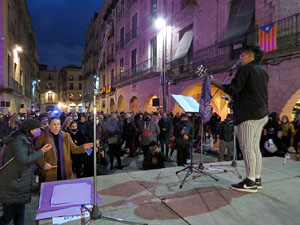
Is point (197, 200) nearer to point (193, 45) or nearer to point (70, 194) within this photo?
point (70, 194)

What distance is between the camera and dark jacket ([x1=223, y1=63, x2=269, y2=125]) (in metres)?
2.99

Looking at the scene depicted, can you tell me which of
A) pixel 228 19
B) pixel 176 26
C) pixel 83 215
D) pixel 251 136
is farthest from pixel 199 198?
pixel 176 26

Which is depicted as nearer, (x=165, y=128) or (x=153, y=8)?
(x=165, y=128)

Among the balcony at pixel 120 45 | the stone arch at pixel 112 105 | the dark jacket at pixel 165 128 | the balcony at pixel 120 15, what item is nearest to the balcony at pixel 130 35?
the balcony at pixel 120 45

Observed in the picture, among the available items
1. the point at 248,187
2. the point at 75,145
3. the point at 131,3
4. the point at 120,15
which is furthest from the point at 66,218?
the point at 120,15

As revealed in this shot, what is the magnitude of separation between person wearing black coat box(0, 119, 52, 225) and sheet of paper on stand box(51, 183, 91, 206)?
0.36m

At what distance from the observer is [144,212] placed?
260 cm

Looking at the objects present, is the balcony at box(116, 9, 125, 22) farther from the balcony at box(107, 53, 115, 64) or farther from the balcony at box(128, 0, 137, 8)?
the balcony at box(107, 53, 115, 64)

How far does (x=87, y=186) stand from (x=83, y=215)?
66cm

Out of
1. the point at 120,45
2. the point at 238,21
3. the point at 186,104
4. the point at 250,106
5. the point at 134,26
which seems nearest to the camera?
the point at 250,106

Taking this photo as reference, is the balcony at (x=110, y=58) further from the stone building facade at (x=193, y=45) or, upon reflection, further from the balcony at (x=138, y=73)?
the balcony at (x=138, y=73)

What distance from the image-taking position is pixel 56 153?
386 centimetres

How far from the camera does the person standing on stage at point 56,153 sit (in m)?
3.80

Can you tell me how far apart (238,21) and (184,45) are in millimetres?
4290
